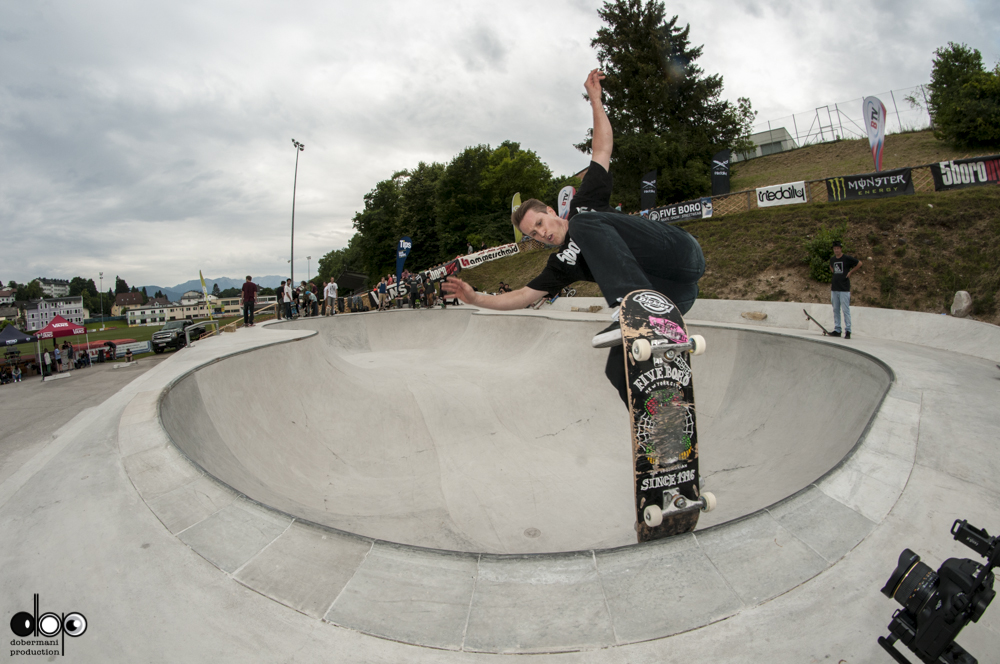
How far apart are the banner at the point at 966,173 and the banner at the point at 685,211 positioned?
7296 millimetres

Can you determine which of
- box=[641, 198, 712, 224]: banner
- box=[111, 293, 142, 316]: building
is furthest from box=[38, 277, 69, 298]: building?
box=[641, 198, 712, 224]: banner

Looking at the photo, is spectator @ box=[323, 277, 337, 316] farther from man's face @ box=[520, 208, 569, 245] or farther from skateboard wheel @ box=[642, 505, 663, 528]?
skateboard wheel @ box=[642, 505, 663, 528]

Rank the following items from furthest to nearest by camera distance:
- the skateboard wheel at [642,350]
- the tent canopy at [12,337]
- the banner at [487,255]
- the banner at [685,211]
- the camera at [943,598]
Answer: the banner at [487,255] → the banner at [685,211] → the tent canopy at [12,337] → the skateboard wheel at [642,350] → the camera at [943,598]


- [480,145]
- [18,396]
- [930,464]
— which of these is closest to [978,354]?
[930,464]

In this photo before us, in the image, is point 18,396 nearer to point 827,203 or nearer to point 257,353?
point 257,353

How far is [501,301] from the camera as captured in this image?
10.4 feet

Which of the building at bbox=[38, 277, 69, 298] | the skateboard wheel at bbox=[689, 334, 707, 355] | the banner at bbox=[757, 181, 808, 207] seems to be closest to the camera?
the skateboard wheel at bbox=[689, 334, 707, 355]

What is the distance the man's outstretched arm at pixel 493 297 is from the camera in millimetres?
3080

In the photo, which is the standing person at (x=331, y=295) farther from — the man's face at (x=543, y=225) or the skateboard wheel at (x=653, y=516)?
the skateboard wheel at (x=653, y=516)

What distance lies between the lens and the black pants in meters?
2.48

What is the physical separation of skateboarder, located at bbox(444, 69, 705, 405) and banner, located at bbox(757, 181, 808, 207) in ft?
57.1

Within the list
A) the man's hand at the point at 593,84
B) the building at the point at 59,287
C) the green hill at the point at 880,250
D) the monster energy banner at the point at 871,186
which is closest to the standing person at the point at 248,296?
the green hill at the point at 880,250

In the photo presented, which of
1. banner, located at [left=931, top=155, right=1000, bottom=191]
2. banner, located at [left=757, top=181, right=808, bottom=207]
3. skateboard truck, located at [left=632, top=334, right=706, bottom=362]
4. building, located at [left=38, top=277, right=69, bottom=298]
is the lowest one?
skateboard truck, located at [left=632, top=334, right=706, bottom=362]

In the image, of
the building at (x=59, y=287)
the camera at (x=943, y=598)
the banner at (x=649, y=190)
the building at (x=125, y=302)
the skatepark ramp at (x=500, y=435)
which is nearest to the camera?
the camera at (x=943, y=598)
